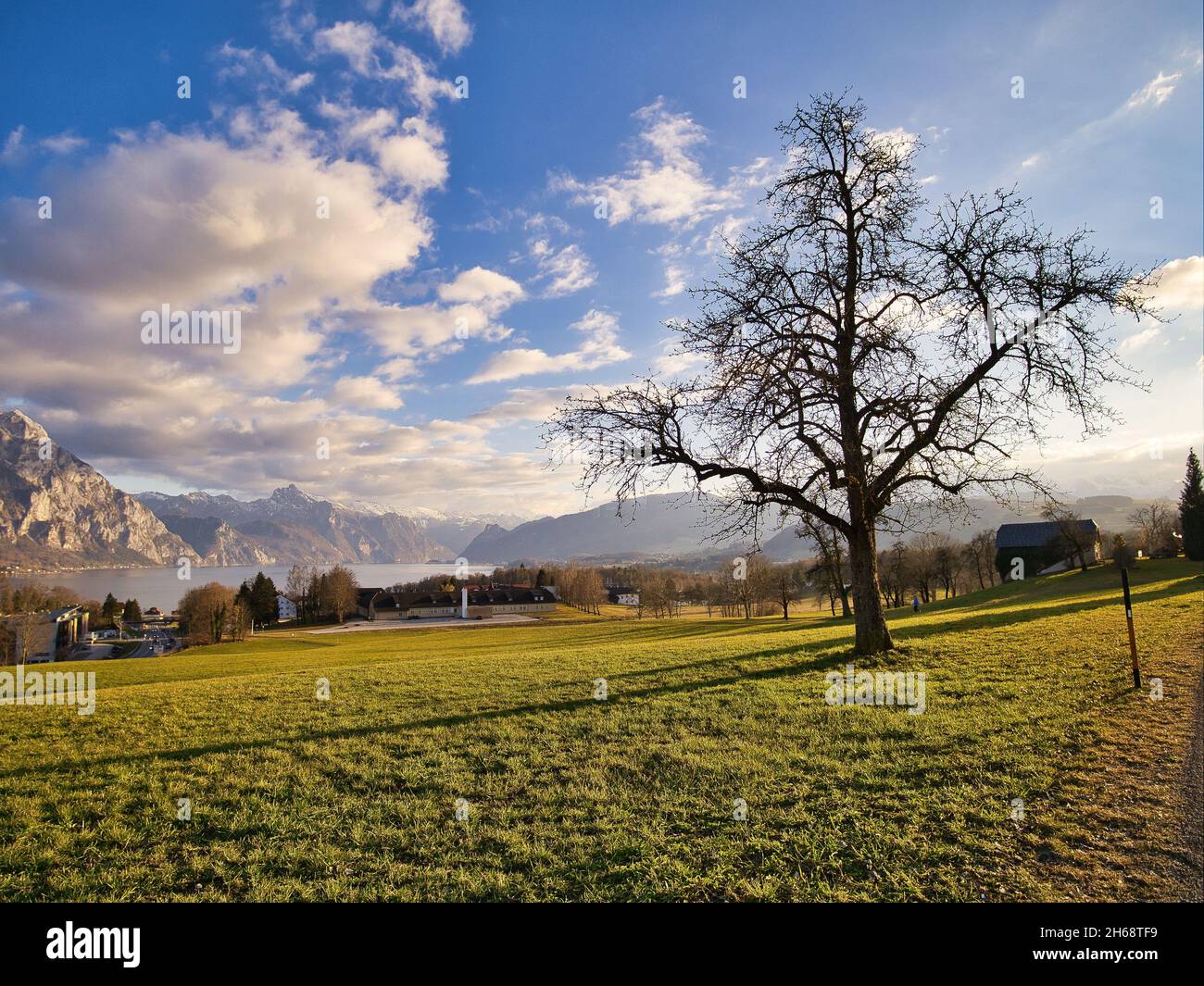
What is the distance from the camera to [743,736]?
8961 mm

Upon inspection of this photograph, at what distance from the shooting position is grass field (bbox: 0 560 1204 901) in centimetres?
473

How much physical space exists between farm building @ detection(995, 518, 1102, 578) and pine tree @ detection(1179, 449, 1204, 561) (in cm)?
958

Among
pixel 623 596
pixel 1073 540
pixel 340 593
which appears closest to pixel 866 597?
pixel 1073 540

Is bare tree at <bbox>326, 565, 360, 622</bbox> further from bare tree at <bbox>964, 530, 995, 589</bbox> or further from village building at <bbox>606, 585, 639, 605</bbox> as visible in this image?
bare tree at <bbox>964, 530, 995, 589</bbox>

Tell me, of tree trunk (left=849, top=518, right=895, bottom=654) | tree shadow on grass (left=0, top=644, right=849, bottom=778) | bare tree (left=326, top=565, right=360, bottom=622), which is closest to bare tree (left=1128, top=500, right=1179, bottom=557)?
tree trunk (left=849, top=518, right=895, bottom=654)

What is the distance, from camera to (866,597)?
15.5 meters

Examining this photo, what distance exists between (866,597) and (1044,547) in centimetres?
7915

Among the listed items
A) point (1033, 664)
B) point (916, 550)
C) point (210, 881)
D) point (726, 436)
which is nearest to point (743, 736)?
point (210, 881)

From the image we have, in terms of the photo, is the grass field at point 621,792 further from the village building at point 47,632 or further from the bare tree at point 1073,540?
the bare tree at point 1073,540

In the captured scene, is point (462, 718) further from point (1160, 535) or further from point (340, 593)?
point (340, 593)

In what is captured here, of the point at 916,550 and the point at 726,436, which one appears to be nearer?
the point at 726,436
